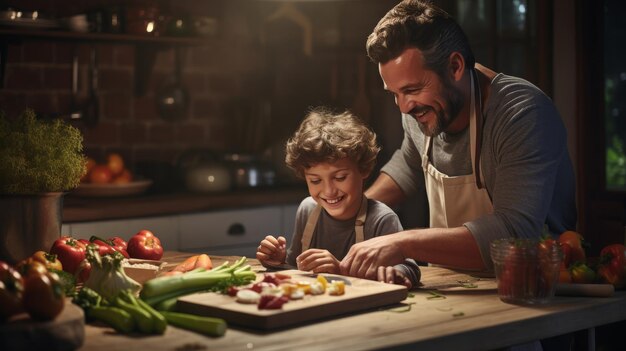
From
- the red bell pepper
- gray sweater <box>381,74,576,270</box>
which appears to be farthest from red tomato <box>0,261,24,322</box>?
the red bell pepper

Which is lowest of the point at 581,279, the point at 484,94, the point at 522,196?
the point at 581,279

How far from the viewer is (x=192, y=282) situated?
2.02m

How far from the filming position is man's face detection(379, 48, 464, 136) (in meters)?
2.55

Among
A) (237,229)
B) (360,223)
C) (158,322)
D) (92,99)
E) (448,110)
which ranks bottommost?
(237,229)

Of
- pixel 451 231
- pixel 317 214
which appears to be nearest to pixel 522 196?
pixel 451 231

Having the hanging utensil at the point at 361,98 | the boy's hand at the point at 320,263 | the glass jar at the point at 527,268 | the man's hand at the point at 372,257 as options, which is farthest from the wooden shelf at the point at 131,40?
the glass jar at the point at 527,268

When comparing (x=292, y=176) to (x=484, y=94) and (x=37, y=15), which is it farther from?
(x=484, y=94)

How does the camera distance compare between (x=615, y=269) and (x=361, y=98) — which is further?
(x=361, y=98)

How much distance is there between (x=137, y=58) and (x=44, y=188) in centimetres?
247

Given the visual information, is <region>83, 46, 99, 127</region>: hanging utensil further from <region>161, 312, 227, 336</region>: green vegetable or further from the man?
<region>161, 312, 227, 336</region>: green vegetable

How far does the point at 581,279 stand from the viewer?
7.36 ft

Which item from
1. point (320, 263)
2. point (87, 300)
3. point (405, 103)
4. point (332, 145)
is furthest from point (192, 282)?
point (405, 103)

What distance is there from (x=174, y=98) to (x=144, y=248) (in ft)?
7.54

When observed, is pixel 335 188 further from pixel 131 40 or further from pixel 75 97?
pixel 75 97
